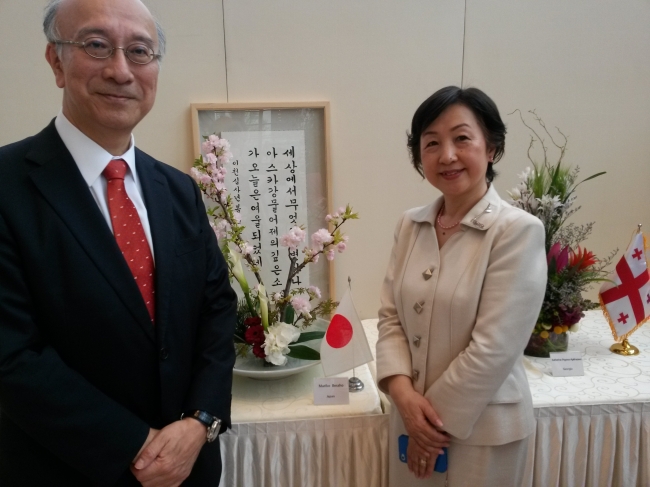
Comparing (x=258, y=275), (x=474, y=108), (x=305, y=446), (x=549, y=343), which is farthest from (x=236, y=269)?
(x=549, y=343)

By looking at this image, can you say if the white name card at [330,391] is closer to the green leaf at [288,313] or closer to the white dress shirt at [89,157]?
the green leaf at [288,313]

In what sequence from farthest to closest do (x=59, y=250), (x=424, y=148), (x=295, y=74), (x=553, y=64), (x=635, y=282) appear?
(x=553, y=64) < (x=295, y=74) < (x=635, y=282) < (x=424, y=148) < (x=59, y=250)

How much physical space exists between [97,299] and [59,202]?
0.19m

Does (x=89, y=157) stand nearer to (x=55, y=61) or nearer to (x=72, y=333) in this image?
(x=55, y=61)

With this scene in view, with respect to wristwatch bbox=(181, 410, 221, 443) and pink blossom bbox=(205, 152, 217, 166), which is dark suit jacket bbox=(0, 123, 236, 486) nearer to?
wristwatch bbox=(181, 410, 221, 443)

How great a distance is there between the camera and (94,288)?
2.62ft

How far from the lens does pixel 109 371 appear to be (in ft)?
2.77

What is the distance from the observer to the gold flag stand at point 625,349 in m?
1.57

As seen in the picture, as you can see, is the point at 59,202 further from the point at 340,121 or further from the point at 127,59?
the point at 340,121

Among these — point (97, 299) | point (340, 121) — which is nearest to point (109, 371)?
point (97, 299)

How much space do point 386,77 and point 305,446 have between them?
4.53 feet

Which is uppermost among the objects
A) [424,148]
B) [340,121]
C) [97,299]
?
[340,121]

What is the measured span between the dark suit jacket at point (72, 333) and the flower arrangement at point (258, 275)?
1.39 ft

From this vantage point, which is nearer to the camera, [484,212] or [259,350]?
[484,212]
